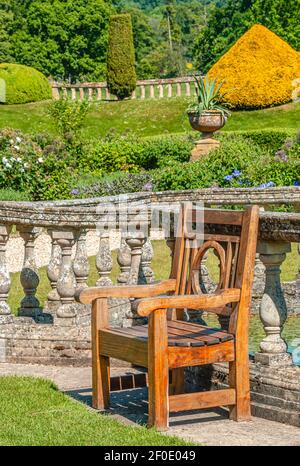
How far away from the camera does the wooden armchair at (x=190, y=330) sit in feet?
17.4

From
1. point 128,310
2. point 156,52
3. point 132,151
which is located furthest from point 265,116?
point 156,52

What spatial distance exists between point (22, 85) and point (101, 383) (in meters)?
37.2

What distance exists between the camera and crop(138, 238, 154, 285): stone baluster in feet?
25.6

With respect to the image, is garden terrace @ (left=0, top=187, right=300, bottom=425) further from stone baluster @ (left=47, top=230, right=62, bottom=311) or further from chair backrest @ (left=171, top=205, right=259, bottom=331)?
chair backrest @ (left=171, top=205, right=259, bottom=331)

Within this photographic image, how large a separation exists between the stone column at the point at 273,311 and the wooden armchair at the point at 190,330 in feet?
0.65

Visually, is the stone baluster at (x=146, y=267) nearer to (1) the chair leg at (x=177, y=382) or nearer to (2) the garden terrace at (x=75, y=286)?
(2) the garden terrace at (x=75, y=286)

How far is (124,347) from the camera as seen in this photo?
5.57m

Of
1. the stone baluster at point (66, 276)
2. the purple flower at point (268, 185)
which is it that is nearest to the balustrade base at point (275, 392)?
the stone baluster at point (66, 276)

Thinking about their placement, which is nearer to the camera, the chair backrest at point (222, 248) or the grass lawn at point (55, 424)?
the grass lawn at point (55, 424)

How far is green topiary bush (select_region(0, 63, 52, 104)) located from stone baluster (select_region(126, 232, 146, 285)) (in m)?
33.7

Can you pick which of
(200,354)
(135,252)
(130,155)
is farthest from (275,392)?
(130,155)

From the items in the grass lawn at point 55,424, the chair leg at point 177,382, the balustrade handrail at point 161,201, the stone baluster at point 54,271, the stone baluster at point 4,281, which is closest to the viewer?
the grass lawn at point 55,424

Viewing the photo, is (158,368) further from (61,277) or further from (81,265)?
(81,265)
